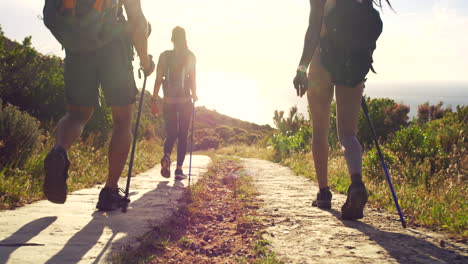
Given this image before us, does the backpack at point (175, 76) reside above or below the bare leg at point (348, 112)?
above

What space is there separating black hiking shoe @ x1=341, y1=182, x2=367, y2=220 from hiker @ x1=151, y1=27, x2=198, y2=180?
9.91 feet

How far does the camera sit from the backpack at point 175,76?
211 inches

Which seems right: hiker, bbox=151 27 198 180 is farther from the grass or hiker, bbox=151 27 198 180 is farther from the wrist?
the wrist

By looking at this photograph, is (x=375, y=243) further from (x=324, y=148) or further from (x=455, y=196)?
(x=455, y=196)

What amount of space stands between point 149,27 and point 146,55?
0.26 m

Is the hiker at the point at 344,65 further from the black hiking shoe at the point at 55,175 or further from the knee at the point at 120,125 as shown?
the black hiking shoe at the point at 55,175

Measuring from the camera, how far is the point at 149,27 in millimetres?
3160

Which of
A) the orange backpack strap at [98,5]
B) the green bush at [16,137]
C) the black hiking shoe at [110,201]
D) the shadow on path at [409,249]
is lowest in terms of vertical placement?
the shadow on path at [409,249]

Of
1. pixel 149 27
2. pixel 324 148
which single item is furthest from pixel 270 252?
pixel 149 27

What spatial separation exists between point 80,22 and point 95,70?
0.37m

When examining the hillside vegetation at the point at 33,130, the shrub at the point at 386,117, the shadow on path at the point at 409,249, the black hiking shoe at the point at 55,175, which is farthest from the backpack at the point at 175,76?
the shrub at the point at 386,117

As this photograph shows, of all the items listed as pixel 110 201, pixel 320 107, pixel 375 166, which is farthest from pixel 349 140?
pixel 375 166

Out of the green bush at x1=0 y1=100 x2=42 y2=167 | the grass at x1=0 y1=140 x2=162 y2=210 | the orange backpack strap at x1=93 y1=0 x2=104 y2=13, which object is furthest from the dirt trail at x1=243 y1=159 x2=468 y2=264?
the green bush at x1=0 y1=100 x2=42 y2=167

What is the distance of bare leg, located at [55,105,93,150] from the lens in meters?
2.55
